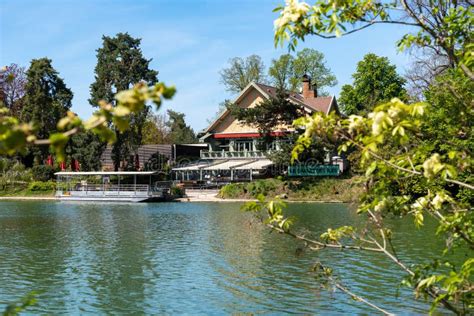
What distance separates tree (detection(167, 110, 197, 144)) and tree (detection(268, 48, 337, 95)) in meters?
16.9

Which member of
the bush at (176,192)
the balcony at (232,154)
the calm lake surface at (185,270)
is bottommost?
the calm lake surface at (185,270)

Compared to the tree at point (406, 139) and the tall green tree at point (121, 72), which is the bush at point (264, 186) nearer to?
the tall green tree at point (121, 72)

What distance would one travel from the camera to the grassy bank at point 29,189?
45.5m

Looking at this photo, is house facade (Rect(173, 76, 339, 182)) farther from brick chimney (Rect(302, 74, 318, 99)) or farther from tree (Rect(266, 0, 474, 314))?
tree (Rect(266, 0, 474, 314))

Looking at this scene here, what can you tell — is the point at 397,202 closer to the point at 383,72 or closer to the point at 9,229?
the point at 9,229

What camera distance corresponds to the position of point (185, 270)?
13.6 meters

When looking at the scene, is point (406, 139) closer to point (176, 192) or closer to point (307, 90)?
point (176, 192)

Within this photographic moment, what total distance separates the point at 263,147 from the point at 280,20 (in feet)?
137

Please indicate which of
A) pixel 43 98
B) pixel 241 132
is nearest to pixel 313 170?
pixel 241 132

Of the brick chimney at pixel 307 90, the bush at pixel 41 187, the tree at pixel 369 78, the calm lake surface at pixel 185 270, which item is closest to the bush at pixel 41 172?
the bush at pixel 41 187

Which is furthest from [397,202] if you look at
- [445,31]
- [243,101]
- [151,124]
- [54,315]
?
[151,124]

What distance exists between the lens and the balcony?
4765 cm

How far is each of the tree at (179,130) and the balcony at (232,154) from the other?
27707mm

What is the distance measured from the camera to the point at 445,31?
4902 mm
